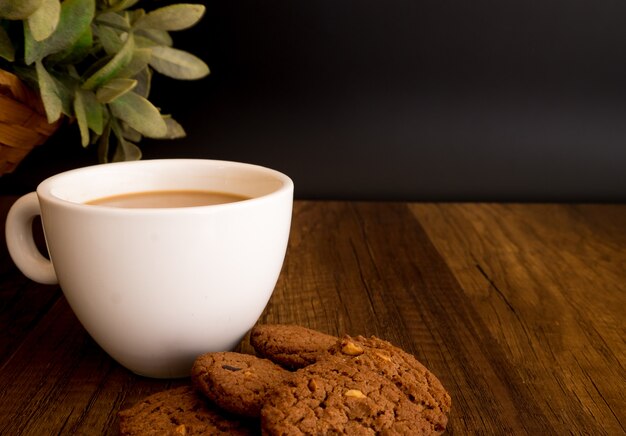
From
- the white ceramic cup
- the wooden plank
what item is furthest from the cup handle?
the wooden plank

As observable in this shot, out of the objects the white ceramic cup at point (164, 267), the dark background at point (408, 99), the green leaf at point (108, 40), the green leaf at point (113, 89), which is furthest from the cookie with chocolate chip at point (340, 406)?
the dark background at point (408, 99)

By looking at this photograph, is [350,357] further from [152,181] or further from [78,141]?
[78,141]

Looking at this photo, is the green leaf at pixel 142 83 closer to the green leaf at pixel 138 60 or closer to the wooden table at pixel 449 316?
the green leaf at pixel 138 60

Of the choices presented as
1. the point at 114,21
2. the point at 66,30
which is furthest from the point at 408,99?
the point at 66,30

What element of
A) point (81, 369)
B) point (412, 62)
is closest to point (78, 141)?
point (412, 62)

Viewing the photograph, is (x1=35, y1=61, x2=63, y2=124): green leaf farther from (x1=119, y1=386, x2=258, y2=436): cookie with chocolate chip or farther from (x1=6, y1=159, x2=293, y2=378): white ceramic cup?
(x1=119, y1=386, x2=258, y2=436): cookie with chocolate chip
